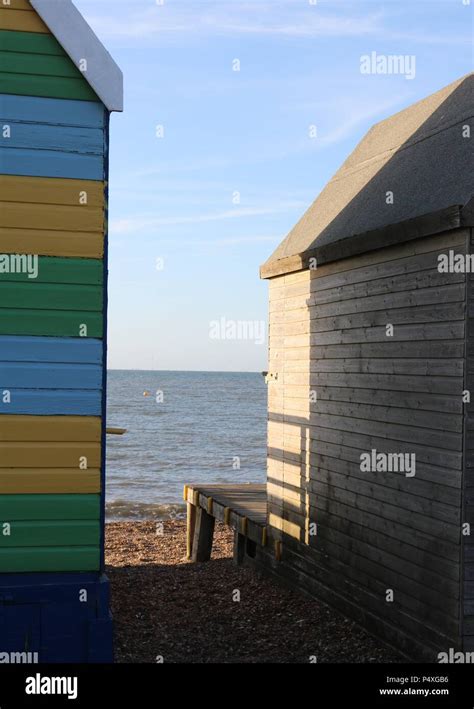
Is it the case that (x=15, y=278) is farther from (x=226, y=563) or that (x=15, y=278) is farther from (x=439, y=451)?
(x=226, y=563)

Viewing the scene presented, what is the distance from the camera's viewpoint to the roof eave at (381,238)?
7410mm

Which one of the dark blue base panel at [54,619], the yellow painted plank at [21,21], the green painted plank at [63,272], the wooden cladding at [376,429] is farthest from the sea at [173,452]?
the yellow painted plank at [21,21]

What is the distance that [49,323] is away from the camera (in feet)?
23.8

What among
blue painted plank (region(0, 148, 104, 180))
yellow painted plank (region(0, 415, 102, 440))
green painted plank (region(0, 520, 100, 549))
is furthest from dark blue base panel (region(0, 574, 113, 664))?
blue painted plank (region(0, 148, 104, 180))

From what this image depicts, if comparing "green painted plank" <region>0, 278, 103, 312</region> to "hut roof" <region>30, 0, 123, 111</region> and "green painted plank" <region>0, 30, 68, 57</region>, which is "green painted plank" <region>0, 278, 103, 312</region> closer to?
"hut roof" <region>30, 0, 123, 111</region>

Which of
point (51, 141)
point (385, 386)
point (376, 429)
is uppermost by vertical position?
point (51, 141)

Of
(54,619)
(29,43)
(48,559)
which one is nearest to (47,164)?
(29,43)

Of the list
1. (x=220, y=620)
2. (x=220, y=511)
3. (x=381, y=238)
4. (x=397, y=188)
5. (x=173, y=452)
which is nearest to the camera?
(x=381, y=238)

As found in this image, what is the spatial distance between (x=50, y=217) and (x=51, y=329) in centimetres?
86

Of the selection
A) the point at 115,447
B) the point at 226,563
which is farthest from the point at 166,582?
the point at 115,447

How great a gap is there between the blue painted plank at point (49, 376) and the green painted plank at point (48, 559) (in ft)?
4.13

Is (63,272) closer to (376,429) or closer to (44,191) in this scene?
Answer: (44,191)

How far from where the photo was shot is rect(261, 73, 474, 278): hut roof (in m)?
7.99

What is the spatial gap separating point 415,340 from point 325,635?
10.3 ft
